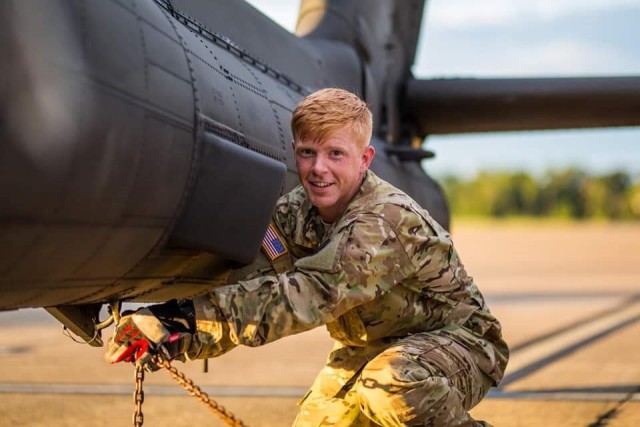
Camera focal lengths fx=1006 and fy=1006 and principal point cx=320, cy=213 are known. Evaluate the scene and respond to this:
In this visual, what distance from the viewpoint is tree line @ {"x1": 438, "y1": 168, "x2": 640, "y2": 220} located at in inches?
2982

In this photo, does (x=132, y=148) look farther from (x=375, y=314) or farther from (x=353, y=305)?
(x=375, y=314)

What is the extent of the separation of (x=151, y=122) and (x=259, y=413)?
3.57 metres

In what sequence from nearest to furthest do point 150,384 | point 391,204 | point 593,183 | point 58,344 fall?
point 391,204, point 150,384, point 58,344, point 593,183

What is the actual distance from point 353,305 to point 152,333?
68 centimetres

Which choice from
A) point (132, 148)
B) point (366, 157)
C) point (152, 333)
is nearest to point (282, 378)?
point (366, 157)

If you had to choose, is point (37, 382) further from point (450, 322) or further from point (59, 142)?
point (59, 142)

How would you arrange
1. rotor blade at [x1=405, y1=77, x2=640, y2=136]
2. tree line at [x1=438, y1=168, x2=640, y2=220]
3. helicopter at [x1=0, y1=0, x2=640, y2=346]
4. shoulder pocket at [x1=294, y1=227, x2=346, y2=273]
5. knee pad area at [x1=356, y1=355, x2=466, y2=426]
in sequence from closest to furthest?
helicopter at [x1=0, y1=0, x2=640, y2=346], shoulder pocket at [x1=294, y1=227, x2=346, y2=273], knee pad area at [x1=356, y1=355, x2=466, y2=426], rotor blade at [x1=405, y1=77, x2=640, y2=136], tree line at [x1=438, y1=168, x2=640, y2=220]

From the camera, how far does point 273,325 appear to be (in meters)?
3.06

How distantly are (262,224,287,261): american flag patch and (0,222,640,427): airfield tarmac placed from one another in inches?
87.5

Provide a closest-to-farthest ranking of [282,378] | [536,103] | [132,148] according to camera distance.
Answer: [132,148], [536,103], [282,378]

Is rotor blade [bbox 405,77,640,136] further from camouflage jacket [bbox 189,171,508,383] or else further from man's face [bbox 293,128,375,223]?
man's face [bbox 293,128,375,223]

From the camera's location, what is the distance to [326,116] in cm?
339

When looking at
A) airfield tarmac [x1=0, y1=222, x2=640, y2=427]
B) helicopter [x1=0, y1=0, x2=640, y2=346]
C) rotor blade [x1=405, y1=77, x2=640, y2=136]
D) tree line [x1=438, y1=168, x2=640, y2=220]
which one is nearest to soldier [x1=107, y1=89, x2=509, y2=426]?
helicopter [x1=0, y1=0, x2=640, y2=346]

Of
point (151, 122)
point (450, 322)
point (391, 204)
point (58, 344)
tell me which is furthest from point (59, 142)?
point (58, 344)
